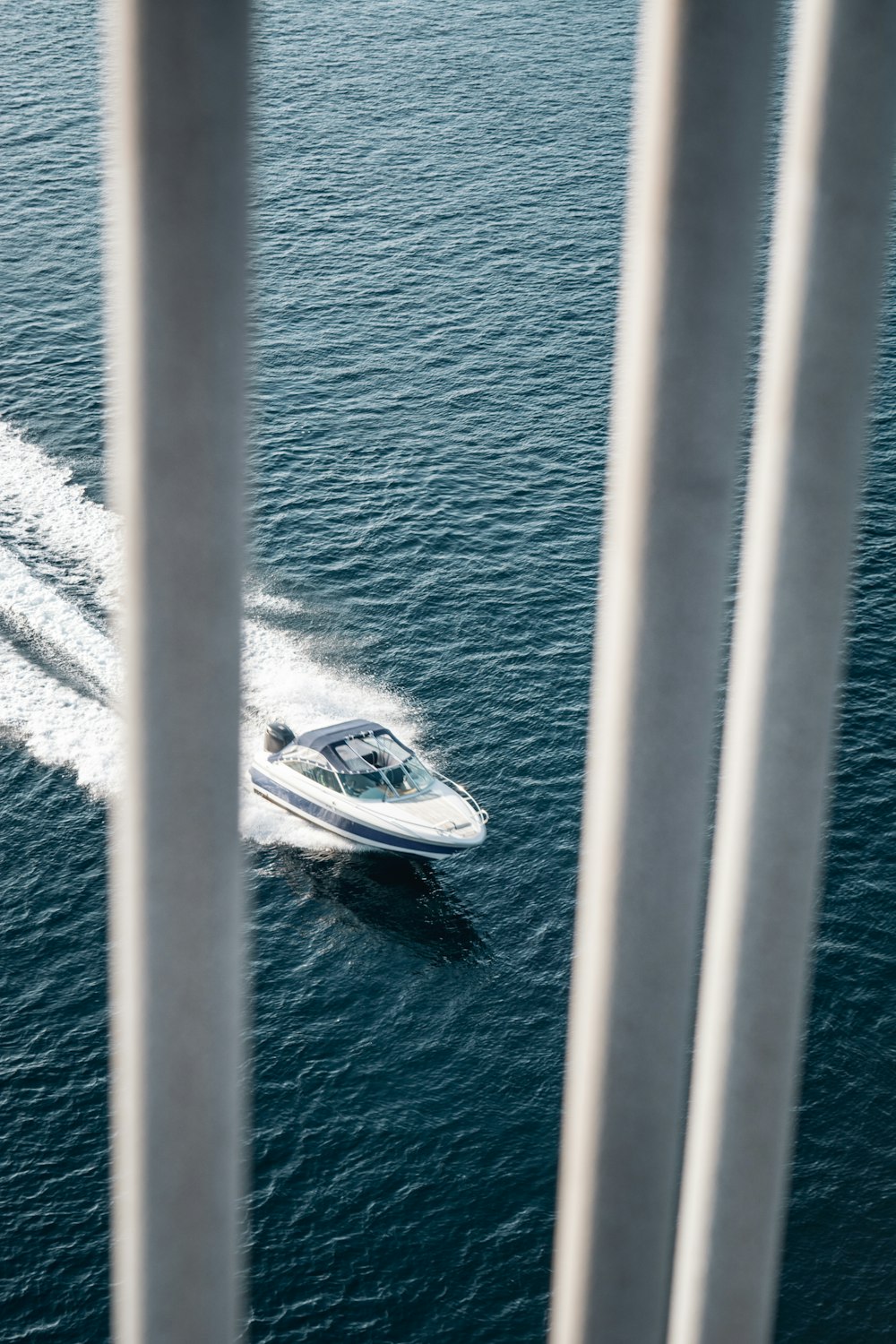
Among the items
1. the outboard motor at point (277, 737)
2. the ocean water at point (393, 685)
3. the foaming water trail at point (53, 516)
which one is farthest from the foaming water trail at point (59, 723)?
the outboard motor at point (277, 737)

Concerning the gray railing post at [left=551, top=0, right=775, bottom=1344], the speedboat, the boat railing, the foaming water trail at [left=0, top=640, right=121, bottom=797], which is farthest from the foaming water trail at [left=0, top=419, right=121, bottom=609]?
the gray railing post at [left=551, top=0, right=775, bottom=1344]

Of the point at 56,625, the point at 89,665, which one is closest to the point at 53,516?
the point at 56,625

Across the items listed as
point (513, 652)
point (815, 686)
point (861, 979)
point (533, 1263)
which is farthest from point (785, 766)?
point (513, 652)

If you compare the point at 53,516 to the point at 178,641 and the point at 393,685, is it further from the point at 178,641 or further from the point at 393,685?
the point at 178,641

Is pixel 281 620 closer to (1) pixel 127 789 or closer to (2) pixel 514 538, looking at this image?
(2) pixel 514 538

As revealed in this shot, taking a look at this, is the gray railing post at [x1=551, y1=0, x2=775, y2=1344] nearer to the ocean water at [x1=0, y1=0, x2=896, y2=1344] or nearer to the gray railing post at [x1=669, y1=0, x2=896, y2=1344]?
the gray railing post at [x1=669, y1=0, x2=896, y2=1344]

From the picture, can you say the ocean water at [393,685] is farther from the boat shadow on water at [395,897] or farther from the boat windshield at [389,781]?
the boat windshield at [389,781]
